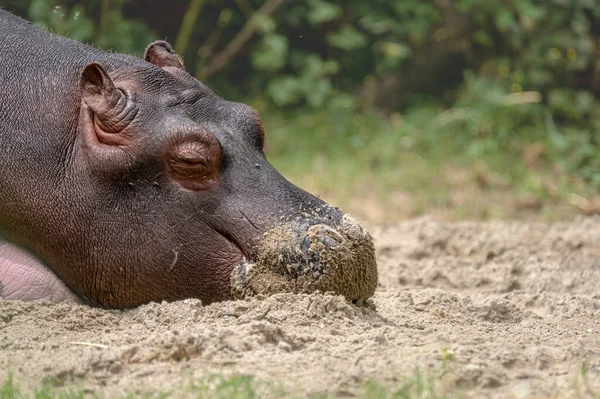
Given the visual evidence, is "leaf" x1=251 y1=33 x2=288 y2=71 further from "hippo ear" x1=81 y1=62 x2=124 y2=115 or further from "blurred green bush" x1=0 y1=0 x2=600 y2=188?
"hippo ear" x1=81 y1=62 x2=124 y2=115

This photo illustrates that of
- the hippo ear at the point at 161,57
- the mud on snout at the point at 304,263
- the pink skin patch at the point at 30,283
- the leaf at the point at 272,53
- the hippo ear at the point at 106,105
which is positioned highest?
the leaf at the point at 272,53

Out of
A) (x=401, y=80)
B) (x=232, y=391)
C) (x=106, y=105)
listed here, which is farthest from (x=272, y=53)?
(x=232, y=391)

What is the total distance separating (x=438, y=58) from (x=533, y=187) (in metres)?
2.68

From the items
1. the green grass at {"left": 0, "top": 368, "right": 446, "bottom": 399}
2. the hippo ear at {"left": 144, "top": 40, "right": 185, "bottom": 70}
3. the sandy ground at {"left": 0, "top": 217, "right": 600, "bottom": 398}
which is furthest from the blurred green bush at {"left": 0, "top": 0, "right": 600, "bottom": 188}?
the green grass at {"left": 0, "top": 368, "right": 446, "bottom": 399}

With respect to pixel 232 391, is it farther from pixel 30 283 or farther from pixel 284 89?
pixel 284 89

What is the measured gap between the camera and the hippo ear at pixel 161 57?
4547 mm

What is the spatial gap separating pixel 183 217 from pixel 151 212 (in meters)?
0.13

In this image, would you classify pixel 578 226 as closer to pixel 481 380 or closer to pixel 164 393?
pixel 481 380

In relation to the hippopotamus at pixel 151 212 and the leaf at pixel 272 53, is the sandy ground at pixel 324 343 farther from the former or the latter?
the leaf at pixel 272 53

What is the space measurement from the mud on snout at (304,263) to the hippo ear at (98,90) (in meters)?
0.88

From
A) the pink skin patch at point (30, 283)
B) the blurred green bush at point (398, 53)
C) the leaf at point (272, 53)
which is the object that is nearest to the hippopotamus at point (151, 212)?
the pink skin patch at point (30, 283)

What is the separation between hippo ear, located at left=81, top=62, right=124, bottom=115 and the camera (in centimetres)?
392

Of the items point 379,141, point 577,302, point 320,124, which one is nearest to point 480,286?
point 577,302

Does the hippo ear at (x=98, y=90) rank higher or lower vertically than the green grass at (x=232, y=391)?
higher
